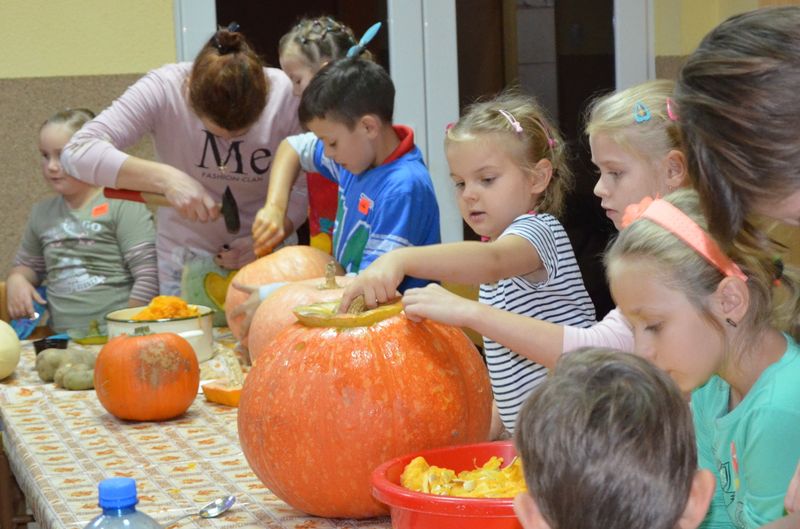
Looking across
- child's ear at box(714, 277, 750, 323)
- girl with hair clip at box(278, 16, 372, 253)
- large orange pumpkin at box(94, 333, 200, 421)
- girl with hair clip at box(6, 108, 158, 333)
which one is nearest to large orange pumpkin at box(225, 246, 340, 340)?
girl with hair clip at box(278, 16, 372, 253)

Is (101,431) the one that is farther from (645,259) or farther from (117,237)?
(117,237)

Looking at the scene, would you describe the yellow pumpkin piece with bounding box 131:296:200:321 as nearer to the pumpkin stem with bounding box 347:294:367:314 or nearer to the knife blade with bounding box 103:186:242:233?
the knife blade with bounding box 103:186:242:233

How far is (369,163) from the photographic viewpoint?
2.40m

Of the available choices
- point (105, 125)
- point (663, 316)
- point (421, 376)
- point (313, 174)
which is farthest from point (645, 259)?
point (105, 125)

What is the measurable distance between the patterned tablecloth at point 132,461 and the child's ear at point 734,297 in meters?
0.51

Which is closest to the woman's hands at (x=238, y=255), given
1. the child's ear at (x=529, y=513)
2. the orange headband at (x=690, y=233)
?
the orange headband at (x=690, y=233)

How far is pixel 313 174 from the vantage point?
110 inches

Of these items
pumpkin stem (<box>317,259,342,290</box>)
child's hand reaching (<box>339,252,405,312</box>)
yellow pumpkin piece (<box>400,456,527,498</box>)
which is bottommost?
yellow pumpkin piece (<box>400,456,527,498</box>)

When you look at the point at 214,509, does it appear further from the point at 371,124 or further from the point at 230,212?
the point at 230,212

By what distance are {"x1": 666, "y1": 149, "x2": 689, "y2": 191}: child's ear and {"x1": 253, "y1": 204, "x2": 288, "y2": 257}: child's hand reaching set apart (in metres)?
1.11

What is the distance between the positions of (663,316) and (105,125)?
1.85 metres

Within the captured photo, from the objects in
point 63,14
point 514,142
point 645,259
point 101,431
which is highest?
point 63,14

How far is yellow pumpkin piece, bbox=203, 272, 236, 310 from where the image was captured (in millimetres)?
2840

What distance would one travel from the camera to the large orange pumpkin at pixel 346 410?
143 centimetres
